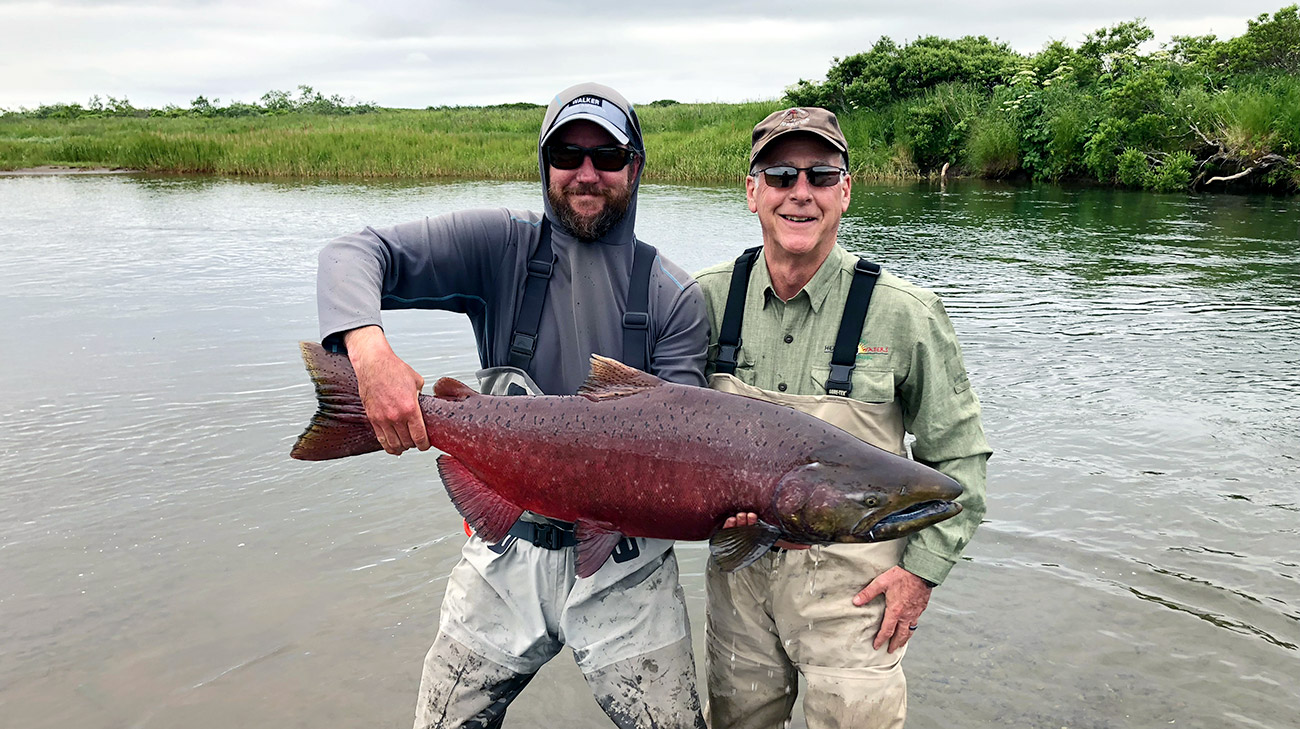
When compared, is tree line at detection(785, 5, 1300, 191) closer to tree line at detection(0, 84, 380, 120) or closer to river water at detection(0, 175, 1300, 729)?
river water at detection(0, 175, 1300, 729)

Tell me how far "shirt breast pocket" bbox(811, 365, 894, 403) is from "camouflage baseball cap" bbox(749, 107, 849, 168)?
835 millimetres

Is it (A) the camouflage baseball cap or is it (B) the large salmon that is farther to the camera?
(A) the camouflage baseball cap

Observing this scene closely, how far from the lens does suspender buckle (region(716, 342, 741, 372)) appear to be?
3.50 m

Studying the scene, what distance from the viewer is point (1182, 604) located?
5234 mm

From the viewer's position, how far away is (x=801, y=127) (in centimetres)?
338

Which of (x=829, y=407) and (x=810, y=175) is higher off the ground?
(x=810, y=175)

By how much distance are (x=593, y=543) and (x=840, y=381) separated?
112 centimetres

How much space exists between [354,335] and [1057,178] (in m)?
33.5

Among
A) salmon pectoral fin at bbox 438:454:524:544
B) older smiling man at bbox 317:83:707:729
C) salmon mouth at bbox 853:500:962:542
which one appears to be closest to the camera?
salmon mouth at bbox 853:500:962:542

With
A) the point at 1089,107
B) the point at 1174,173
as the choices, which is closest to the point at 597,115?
the point at 1174,173

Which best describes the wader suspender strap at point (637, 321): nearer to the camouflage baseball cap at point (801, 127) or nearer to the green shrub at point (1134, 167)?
the camouflage baseball cap at point (801, 127)

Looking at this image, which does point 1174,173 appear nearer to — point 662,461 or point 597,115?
point 597,115

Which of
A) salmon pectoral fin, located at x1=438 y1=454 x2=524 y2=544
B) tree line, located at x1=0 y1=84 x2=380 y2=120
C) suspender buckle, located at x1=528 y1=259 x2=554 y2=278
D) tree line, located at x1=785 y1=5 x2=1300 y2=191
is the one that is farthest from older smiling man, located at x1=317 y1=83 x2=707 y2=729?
tree line, located at x1=0 y1=84 x2=380 y2=120

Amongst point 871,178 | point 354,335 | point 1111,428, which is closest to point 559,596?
point 354,335
